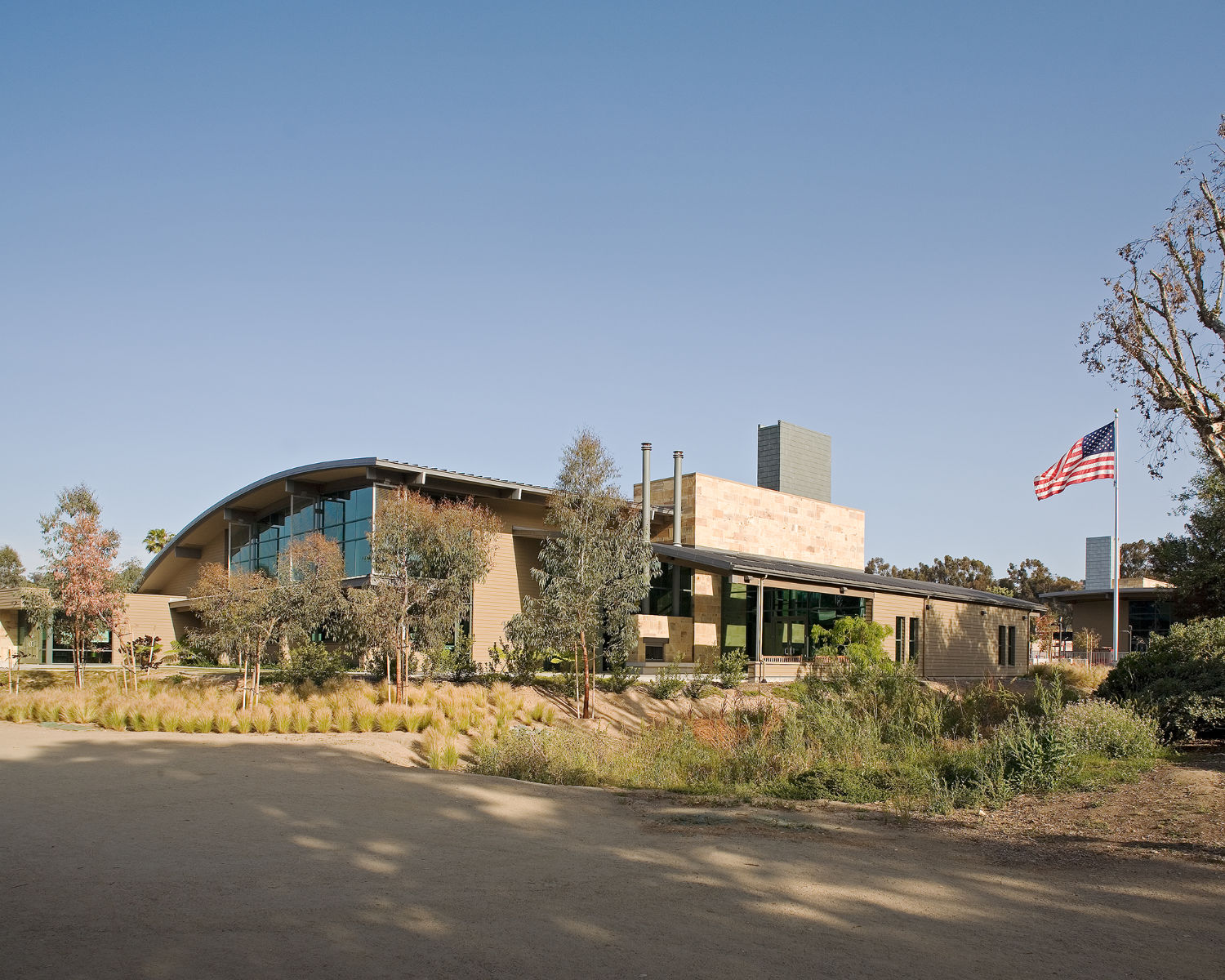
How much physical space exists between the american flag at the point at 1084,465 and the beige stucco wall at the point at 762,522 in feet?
31.9

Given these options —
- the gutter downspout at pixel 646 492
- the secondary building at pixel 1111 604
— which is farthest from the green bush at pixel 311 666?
the secondary building at pixel 1111 604

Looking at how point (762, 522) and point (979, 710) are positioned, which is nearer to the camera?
point (979, 710)

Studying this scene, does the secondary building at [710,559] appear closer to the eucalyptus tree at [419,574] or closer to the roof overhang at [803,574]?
the roof overhang at [803,574]

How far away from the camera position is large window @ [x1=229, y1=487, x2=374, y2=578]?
88.6ft

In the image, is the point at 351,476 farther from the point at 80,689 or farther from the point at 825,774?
the point at 825,774

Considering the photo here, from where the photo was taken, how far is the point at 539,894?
6227 mm

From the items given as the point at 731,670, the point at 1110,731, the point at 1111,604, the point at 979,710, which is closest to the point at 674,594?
the point at 731,670

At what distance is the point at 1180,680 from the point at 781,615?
1681cm

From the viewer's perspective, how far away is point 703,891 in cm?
636

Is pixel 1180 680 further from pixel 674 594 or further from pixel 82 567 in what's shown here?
pixel 82 567

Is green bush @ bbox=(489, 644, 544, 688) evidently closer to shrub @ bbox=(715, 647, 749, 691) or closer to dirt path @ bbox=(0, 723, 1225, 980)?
shrub @ bbox=(715, 647, 749, 691)

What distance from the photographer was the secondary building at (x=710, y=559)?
1061 inches

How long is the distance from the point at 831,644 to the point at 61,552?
830 inches

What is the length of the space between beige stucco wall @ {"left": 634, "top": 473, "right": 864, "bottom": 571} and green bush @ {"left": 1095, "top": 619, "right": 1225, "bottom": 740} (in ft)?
55.5
